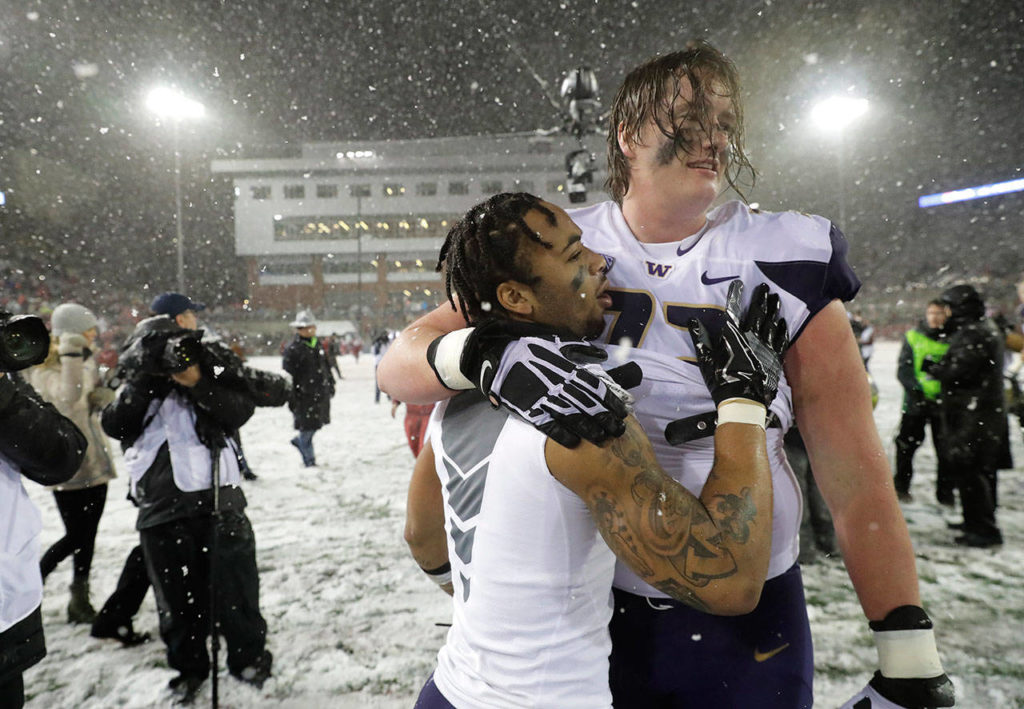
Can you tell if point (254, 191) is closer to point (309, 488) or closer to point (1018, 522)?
point (309, 488)

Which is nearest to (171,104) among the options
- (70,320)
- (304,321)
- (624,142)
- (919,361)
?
(304,321)

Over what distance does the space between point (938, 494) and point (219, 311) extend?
58334 mm

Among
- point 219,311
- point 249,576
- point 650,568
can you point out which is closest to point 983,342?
point 650,568

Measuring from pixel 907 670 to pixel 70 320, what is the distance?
16.6ft

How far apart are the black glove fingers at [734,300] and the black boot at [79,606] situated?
15.0 feet

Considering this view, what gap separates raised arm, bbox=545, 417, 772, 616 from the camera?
962mm

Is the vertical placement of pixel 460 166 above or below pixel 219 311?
above

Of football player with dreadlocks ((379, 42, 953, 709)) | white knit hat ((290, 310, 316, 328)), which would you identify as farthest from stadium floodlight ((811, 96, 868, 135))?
football player with dreadlocks ((379, 42, 953, 709))

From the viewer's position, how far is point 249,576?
3.25 meters

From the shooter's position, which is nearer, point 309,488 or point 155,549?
point 155,549

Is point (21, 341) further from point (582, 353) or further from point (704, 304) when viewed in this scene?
point (704, 304)

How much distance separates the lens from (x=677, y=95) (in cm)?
134

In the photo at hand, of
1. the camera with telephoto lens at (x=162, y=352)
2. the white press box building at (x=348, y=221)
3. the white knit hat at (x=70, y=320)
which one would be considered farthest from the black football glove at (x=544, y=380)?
the white press box building at (x=348, y=221)

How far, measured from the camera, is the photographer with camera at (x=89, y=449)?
3928 mm
